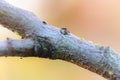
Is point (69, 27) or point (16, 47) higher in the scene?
point (69, 27)

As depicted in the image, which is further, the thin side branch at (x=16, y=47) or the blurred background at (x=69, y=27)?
the blurred background at (x=69, y=27)

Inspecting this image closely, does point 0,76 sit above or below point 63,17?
below

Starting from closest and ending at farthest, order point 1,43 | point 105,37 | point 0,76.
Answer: point 1,43, point 0,76, point 105,37

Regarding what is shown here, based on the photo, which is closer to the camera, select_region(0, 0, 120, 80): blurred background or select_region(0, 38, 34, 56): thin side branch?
select_region(0, 38, 34, 56): thin side branch

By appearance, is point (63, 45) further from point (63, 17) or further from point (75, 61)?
point (63, 17)

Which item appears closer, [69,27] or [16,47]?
[16,47]

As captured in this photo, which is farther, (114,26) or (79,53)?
(114,26)

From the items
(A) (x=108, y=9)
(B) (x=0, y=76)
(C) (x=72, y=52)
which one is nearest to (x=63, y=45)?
(C) (x=72, y=52)

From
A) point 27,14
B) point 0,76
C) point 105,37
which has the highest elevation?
point 105,37
